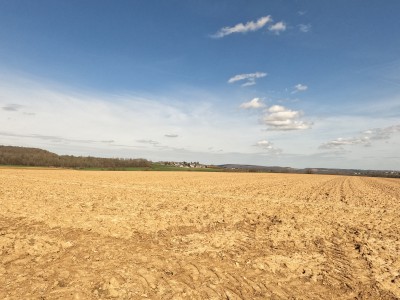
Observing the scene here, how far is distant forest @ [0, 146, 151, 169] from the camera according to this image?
109812 millimetres

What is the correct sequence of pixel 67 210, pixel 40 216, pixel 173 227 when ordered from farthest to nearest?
1. pixel 67 210
2. pixel 40 216
3. pixel 173 227

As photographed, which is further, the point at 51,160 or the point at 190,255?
the point at 51,160

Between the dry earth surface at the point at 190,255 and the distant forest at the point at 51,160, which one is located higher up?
the distant forest at the point at 51,160

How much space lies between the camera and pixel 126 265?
28.5 feet

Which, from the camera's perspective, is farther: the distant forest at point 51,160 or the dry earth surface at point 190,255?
the distant forest at point 51,160

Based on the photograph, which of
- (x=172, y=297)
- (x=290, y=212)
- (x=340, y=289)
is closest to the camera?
(x=172, y=297)

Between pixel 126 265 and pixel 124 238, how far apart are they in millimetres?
2962

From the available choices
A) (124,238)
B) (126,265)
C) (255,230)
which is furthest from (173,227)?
(126,265)

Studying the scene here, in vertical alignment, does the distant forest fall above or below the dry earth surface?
above

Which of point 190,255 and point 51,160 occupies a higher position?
point 51,160

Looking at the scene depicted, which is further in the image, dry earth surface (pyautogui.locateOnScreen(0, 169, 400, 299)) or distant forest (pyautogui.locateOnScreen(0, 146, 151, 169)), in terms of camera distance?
distant forest (pyautogui.locateOnScreen(0, 146, 151, 169))

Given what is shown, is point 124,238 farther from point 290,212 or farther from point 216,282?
point 290,212

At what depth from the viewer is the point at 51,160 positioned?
116188 millimetres

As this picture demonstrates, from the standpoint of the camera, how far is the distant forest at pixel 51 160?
10981 centimetres
